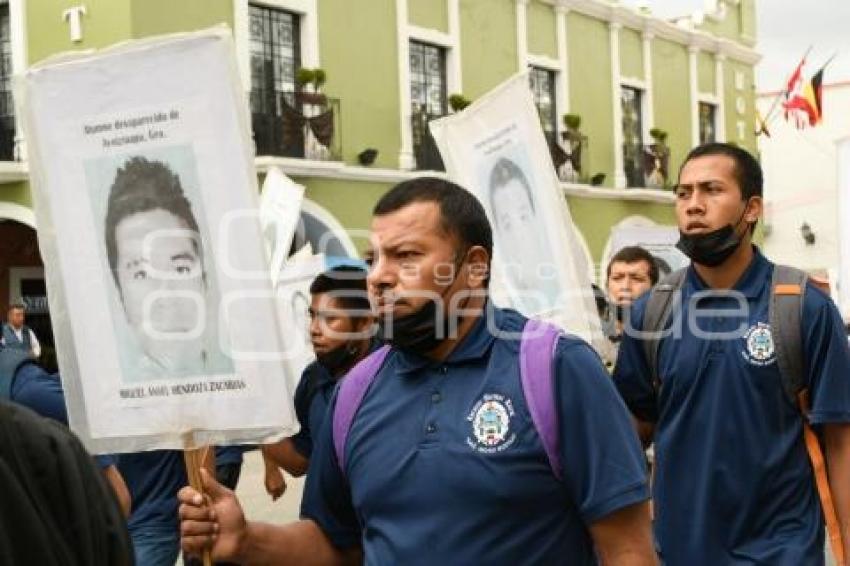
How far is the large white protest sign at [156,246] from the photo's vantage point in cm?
357

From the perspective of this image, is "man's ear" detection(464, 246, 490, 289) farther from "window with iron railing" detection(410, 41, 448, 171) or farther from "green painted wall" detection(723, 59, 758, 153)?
"green painted wall" detection(723, 59, 758, 153)

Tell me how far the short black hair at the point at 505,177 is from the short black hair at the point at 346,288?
0.90m

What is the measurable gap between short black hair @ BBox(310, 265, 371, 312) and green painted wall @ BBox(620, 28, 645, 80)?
74.2ft

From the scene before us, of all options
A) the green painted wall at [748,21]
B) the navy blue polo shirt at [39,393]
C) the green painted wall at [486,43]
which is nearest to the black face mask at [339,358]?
the navy blue polo shirt at [39,393]

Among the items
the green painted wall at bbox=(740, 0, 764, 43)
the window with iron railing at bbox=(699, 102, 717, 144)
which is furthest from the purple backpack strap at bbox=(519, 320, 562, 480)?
the green painted wall at bbox=(740, 0, 764, 43)

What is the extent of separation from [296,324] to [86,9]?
9502 millimetres

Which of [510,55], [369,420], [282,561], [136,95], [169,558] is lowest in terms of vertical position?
[169,558]

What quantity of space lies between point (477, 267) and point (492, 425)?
42 centimetres

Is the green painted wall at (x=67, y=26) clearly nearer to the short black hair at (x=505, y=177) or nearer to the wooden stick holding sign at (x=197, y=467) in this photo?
the short black hair at (x=505, y=177)

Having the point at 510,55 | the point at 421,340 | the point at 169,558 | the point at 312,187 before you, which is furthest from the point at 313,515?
the point at 510,55

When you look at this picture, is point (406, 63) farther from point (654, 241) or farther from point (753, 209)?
point (753, 209)

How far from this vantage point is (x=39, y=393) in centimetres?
453

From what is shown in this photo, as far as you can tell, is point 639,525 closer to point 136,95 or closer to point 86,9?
point 136,95

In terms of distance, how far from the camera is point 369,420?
2.98 meters
